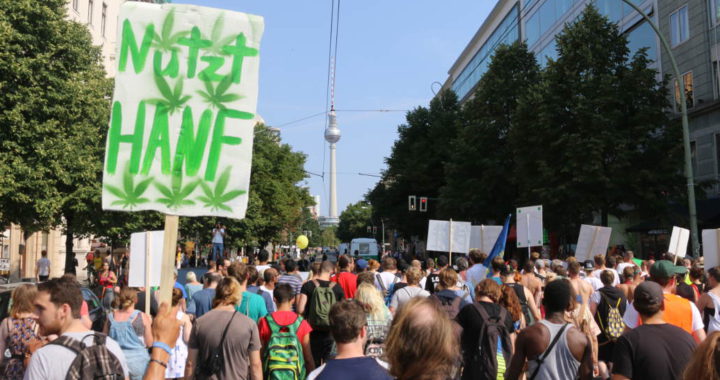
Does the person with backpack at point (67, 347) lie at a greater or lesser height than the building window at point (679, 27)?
lesser

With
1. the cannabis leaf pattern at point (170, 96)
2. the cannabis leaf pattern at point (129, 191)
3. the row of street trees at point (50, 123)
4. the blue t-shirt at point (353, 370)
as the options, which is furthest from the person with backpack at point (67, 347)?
the row of street trees at point (50, 123)

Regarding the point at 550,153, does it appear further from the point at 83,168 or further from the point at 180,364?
the point at 180,364

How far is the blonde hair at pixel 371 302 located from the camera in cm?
671

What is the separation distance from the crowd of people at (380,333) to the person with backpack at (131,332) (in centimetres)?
1

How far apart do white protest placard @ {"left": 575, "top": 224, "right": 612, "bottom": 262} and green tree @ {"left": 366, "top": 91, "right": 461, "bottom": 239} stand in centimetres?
3169

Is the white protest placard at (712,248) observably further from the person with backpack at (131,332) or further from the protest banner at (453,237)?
the person with backpack at (131,332)

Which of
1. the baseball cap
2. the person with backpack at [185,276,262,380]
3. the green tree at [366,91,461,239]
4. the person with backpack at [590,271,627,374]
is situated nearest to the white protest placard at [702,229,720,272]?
the person with backpack at [590,271,627,374]

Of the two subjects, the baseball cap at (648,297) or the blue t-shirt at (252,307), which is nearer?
the baseball cap at (648,297)

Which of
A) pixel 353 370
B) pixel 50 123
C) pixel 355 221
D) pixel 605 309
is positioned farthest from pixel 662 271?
pixel 355 221

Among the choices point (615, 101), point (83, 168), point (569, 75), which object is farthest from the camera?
point (569, 75)

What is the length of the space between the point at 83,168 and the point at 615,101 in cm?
1969

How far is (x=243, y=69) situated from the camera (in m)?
4.62

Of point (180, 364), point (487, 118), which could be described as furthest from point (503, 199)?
point (180, 364)

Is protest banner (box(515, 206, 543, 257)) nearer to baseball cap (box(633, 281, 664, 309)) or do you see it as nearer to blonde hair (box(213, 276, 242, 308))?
blonde hair (box(213, 276, 242, 308))
